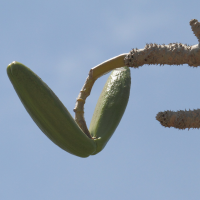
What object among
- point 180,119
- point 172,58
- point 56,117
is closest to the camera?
point 180,119

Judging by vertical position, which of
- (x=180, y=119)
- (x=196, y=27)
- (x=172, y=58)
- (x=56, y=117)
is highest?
(x=196, y=27)

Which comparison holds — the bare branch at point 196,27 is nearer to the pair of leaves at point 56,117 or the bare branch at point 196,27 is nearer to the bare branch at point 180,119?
the bare branch at point 180,119

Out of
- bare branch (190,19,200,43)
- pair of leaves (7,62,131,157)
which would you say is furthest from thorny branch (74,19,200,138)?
pair of leaves (7,62,131,157)

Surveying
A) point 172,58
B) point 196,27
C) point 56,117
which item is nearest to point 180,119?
point 172,58

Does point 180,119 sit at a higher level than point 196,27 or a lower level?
lower

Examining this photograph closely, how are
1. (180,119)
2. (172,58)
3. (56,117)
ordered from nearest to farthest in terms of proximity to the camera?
(180,119) < (172,58) < (56,117)

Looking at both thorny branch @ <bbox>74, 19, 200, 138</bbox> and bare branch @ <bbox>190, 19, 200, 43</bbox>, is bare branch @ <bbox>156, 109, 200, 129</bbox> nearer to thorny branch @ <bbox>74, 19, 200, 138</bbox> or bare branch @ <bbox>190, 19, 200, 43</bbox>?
thorny branch @ <bbox>74, 19, 200, 138</bbox>

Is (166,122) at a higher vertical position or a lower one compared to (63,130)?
lower

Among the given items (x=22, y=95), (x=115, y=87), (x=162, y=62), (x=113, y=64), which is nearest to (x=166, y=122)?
(x=162, y=62)

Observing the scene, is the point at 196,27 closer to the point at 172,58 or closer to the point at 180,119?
the point at 172,58

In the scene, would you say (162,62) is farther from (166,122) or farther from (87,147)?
(87,147)

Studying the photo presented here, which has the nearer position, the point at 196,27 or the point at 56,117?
the point at 196,27
